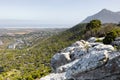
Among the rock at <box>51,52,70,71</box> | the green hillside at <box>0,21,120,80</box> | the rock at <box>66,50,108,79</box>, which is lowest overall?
the green hillside at <box>0,21,120,80</box>

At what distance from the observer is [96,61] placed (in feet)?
81.8

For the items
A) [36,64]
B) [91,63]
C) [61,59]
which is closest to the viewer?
[91,63]

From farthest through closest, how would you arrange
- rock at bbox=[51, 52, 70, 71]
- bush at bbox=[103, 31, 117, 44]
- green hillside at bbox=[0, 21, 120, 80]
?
1. green hillside at bbox=[0, 21, 120, 80]
2. bush at bbox=[103, 31, 117, 44]
3. rock at bbox=[51, 52, 70, 71]

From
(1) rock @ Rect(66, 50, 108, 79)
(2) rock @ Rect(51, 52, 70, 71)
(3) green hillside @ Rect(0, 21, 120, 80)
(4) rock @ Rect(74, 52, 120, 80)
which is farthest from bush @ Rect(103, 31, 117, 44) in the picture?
(4) rock @ Rect(74, 52, 120, 80)

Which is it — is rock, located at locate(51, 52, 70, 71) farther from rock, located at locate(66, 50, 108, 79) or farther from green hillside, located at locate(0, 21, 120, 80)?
rock, located at locate(66, 50, 108, 79)

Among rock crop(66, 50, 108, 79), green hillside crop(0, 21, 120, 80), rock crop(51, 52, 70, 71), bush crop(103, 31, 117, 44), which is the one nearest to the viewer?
rock crop(66, 50, 108, 79)

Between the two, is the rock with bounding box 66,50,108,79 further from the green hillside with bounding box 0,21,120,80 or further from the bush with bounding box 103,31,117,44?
the green hillside with bounding box 0,21,120,80

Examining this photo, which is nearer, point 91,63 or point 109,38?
point 91,63

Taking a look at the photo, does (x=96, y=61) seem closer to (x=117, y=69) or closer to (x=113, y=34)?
(x=117, y=69)

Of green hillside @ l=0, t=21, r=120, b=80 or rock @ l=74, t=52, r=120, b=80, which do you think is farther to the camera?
green hillside @ l=0, t=21, r=120, b=80

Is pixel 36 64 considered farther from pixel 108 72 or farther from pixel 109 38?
pixel 108 72

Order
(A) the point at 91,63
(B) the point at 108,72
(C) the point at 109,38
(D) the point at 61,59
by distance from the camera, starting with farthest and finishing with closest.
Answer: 1. (C) the point at 109,38
2. (D) the point at 61,59
3. (A) the point at 91,63
4. (B) the point at 108,72

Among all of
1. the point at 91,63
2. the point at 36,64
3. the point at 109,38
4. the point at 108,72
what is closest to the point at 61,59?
the point at 109,38

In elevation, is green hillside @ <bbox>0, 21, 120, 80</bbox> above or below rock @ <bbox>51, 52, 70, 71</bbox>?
below
